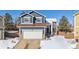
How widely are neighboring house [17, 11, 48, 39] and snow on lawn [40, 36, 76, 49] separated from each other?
0.26 ft

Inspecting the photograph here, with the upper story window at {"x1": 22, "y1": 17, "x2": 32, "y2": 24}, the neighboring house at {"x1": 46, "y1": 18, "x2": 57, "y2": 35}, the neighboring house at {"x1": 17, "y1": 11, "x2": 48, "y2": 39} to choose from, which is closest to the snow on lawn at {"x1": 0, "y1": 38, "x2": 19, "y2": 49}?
the neighboring house at {"x1": 17, "y1": 11, "x2": 48, "y2": 39}

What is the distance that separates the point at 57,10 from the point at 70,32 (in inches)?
11.2

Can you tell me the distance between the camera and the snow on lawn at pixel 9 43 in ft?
7.69

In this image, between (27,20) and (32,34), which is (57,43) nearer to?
(32,34)

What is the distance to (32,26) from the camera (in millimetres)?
2354

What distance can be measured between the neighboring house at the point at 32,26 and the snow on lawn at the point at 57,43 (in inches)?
3.1

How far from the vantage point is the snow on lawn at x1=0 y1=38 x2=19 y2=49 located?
2.34 metres

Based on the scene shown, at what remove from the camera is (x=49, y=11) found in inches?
90.4

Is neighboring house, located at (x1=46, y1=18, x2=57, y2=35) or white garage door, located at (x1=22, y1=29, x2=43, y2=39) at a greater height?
neighboring house, located at (x1=46, y1=18, x2=57, y2=35)

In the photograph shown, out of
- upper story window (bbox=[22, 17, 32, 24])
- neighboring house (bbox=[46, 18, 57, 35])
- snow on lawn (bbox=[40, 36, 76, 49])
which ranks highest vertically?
upper story window (bbox=[22, 17, 32, 24])

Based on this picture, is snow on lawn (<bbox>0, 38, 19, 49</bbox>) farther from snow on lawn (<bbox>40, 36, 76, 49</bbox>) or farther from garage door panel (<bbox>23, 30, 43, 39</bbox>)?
snow on lawn (<bbox>40, 36, 76, 49</bbox>)

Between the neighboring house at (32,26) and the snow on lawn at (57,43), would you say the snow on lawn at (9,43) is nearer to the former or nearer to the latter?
the neighboring house at (32,26)

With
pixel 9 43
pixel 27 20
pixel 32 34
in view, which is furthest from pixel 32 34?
pixel 9 43

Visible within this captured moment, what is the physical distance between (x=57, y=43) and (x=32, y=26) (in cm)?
34
